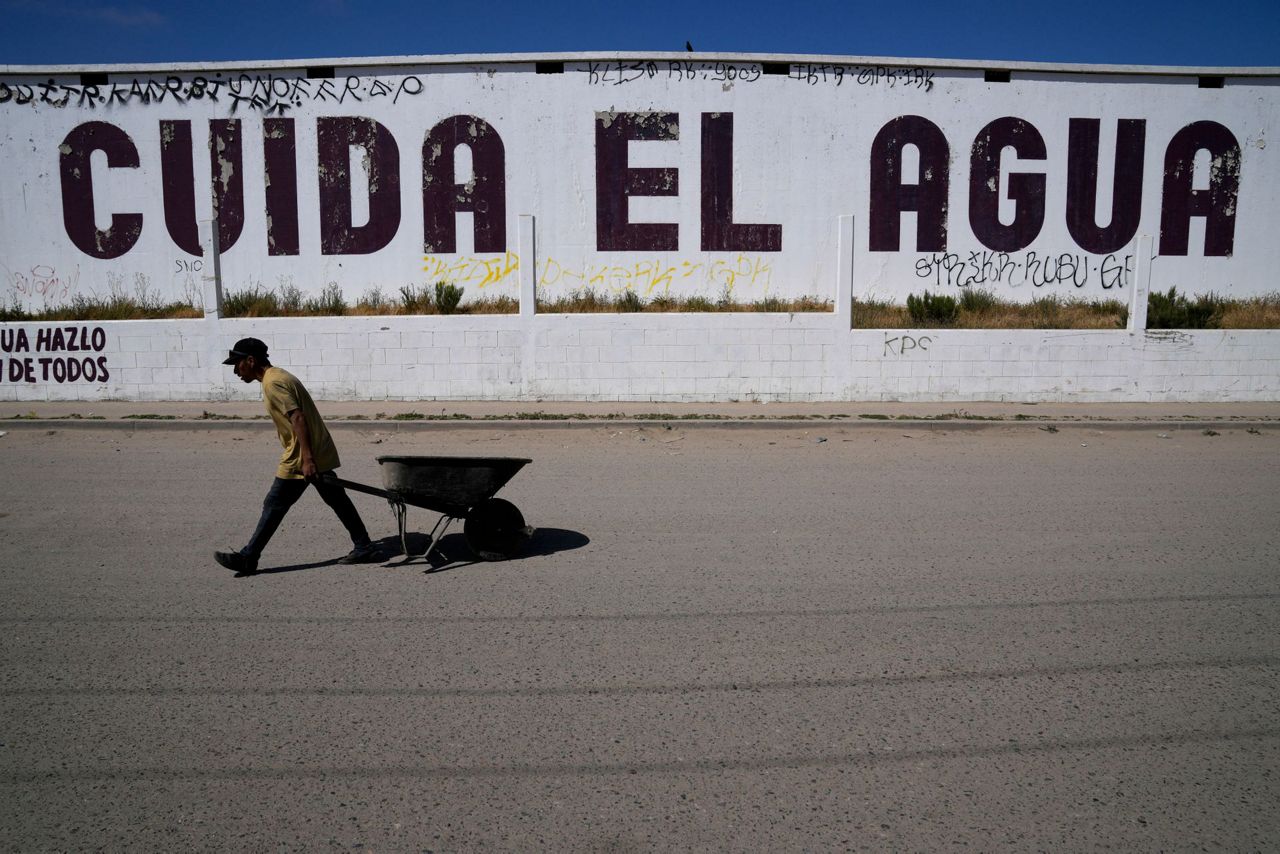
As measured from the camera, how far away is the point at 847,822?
313 cm

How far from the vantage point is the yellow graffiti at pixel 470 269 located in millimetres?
21594

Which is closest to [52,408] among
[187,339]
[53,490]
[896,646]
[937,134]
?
[187,339]

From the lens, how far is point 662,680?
13.9 feet

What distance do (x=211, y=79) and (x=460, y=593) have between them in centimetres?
2036

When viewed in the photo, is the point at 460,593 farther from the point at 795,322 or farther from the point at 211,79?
the point at 211,79

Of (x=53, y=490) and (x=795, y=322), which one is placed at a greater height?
(x=795, y=322)

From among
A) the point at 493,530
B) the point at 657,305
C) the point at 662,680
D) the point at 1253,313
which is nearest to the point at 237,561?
the point at 493,530

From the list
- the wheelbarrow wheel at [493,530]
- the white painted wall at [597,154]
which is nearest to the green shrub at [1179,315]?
the white painted wall at [597,154]

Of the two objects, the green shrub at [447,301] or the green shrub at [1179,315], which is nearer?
the green shrub at [1179,315]

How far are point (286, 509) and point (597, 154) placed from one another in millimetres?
16782

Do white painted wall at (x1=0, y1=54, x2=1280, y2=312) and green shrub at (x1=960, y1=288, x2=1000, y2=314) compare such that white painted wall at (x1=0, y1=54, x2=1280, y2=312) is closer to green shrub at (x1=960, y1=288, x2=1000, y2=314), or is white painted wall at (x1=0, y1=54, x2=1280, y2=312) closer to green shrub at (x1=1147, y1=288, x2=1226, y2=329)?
green shrub at (x1=960, y1=288, x2=1000, y2=314)

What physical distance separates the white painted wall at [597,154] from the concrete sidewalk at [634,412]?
325 inches

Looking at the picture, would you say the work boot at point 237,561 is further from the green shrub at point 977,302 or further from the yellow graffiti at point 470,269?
the yellow graffiti at point 470,269

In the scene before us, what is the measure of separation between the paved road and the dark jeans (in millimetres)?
258
